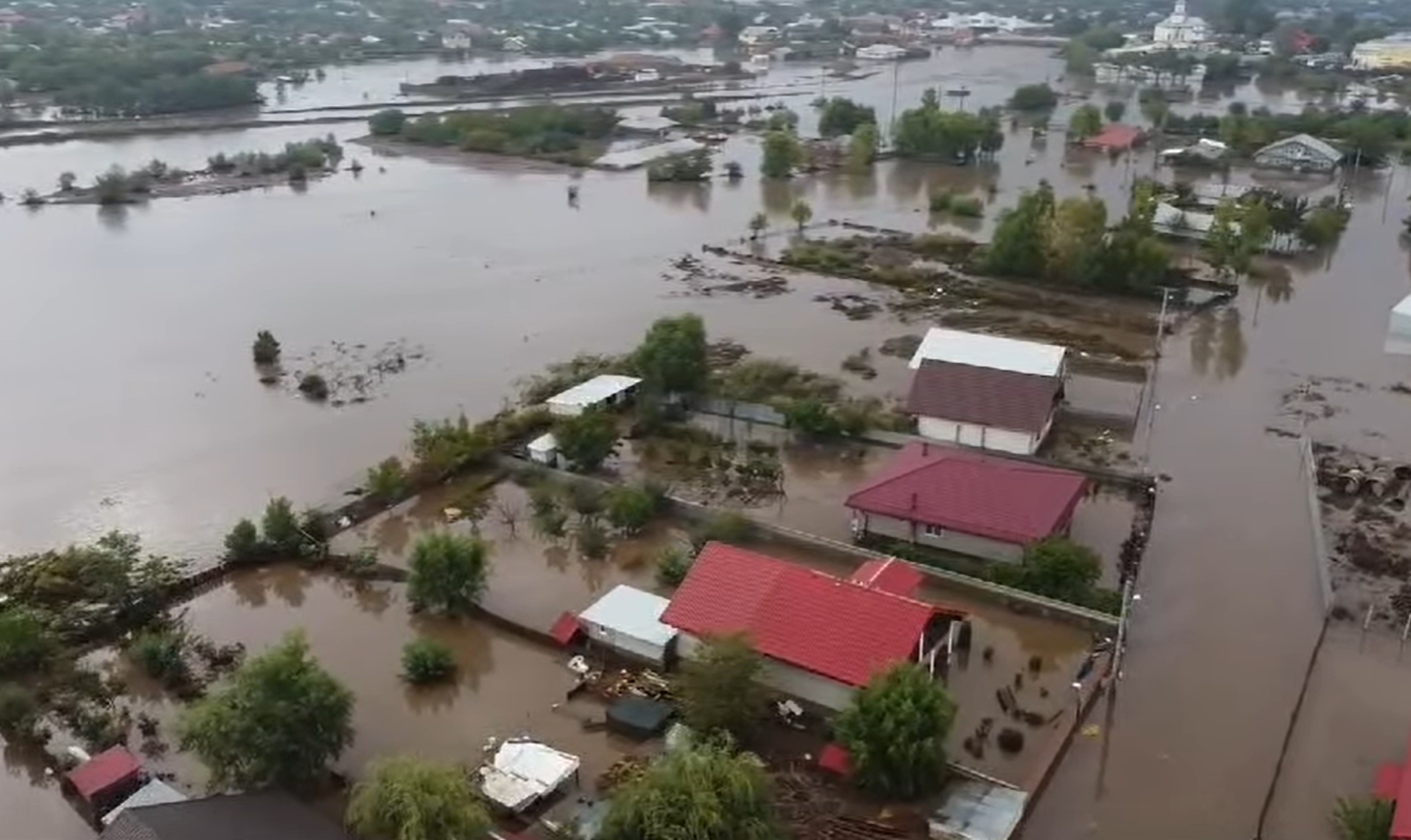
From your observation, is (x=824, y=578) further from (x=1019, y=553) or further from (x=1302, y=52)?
(x=1302, y=52)

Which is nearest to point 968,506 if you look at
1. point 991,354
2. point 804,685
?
point 804,685

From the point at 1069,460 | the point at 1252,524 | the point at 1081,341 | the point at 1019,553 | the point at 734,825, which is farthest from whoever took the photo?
the point at 1081,341

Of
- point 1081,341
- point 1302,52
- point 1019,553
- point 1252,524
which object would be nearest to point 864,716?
point 1019,553

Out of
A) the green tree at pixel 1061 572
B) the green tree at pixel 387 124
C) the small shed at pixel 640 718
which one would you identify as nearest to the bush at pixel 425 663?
the small shed at pixel 640 718

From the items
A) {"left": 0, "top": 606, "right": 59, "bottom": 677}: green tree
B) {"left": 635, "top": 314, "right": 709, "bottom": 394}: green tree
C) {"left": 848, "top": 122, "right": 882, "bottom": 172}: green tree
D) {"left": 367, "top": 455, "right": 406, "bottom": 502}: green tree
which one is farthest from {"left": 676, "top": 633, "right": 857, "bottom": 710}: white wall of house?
{"left": 848, "top": 122, "right": 882, "bottom": 172}: green tree

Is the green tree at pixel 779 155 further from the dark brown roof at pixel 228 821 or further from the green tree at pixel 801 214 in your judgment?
the dark brown roof at pixel 228 821

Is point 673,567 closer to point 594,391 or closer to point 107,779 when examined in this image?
point 594,391

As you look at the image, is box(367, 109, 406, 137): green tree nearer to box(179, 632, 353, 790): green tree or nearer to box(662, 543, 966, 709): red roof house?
box(662, 543, 966, 709): red roof house
